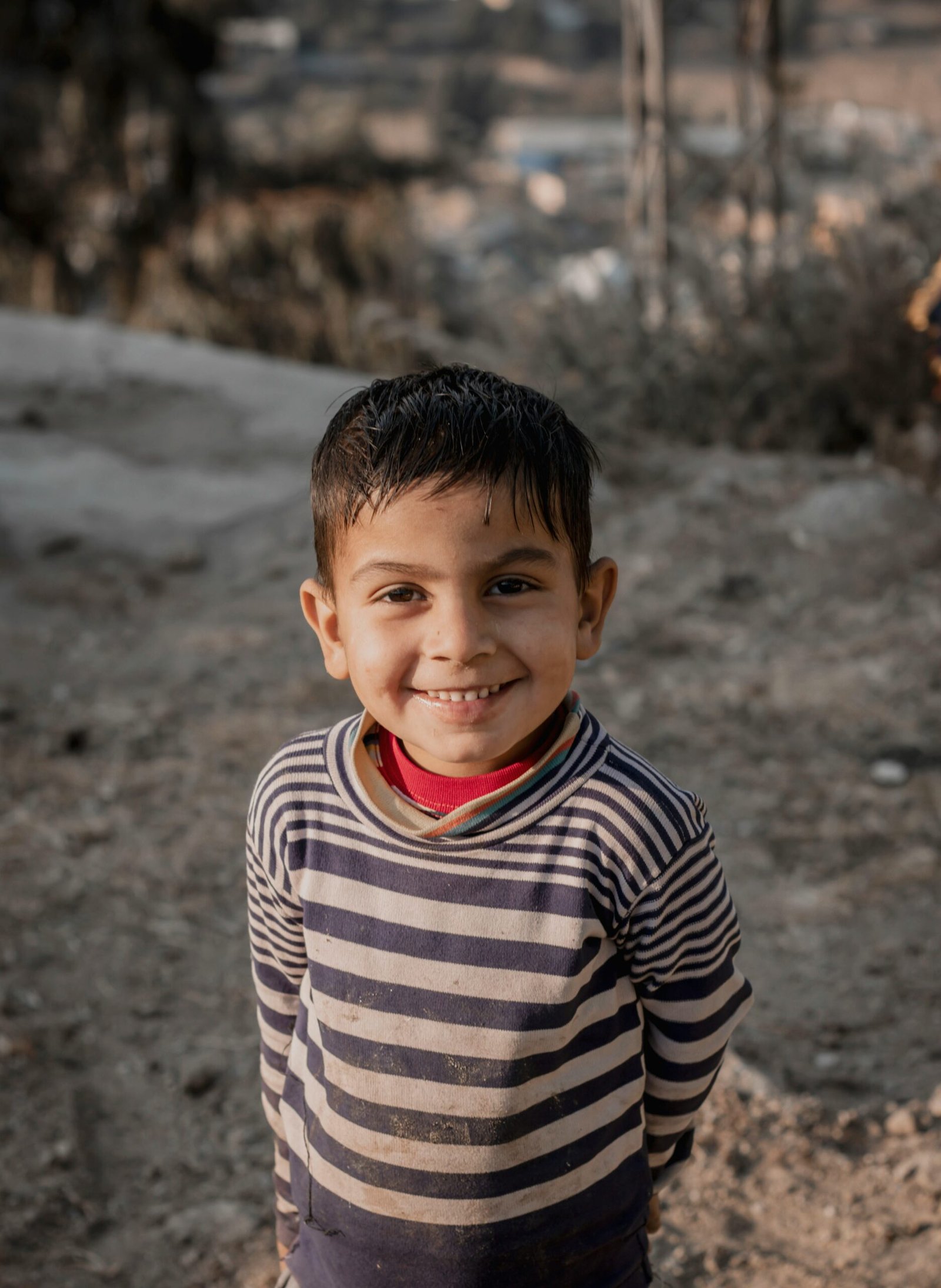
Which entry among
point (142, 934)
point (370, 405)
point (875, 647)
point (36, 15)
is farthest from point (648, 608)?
point (36, 15)

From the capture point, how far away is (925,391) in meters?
4.61

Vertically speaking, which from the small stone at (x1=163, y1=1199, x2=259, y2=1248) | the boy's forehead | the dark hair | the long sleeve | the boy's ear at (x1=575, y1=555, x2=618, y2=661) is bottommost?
the small stone at (x1=163, y1=1199, x2=259, y2=1248)

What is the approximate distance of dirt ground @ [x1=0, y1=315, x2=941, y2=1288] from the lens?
1871 millimetres

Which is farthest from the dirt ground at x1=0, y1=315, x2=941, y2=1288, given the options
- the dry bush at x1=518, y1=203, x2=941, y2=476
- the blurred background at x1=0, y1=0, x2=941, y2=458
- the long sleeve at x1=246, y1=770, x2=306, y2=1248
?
the long sleeve at x1=246, y1=770, x2=306, y2=1248

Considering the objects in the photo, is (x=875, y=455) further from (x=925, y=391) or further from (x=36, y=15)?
(x=36, y=15)

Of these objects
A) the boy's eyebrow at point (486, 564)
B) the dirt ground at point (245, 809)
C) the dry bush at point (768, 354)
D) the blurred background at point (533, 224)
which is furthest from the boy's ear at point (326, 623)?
the dry bush at point (768, 354)

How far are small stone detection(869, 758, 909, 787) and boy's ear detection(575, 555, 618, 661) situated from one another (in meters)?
2.05

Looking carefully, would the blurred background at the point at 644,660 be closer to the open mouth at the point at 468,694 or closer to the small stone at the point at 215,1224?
the small stone at the point at 215,1224

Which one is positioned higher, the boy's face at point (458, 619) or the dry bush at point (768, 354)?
the boy's face at point (458, 619)

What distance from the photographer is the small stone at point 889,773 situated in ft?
9.87

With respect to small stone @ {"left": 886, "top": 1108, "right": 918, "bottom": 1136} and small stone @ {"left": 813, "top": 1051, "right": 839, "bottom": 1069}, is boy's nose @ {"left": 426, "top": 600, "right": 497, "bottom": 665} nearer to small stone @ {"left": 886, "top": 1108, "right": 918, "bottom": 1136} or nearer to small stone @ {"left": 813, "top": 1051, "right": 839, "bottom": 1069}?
small stone @ {"left": 886, "top": 1108, "right": 918, "bottom": 1136}

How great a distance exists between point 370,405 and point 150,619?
3.17 metres

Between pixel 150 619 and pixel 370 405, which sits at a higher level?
pixel 370 405

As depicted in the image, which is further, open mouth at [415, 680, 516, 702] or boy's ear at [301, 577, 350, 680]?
boy's ear at [301, 577, 350, 680]
